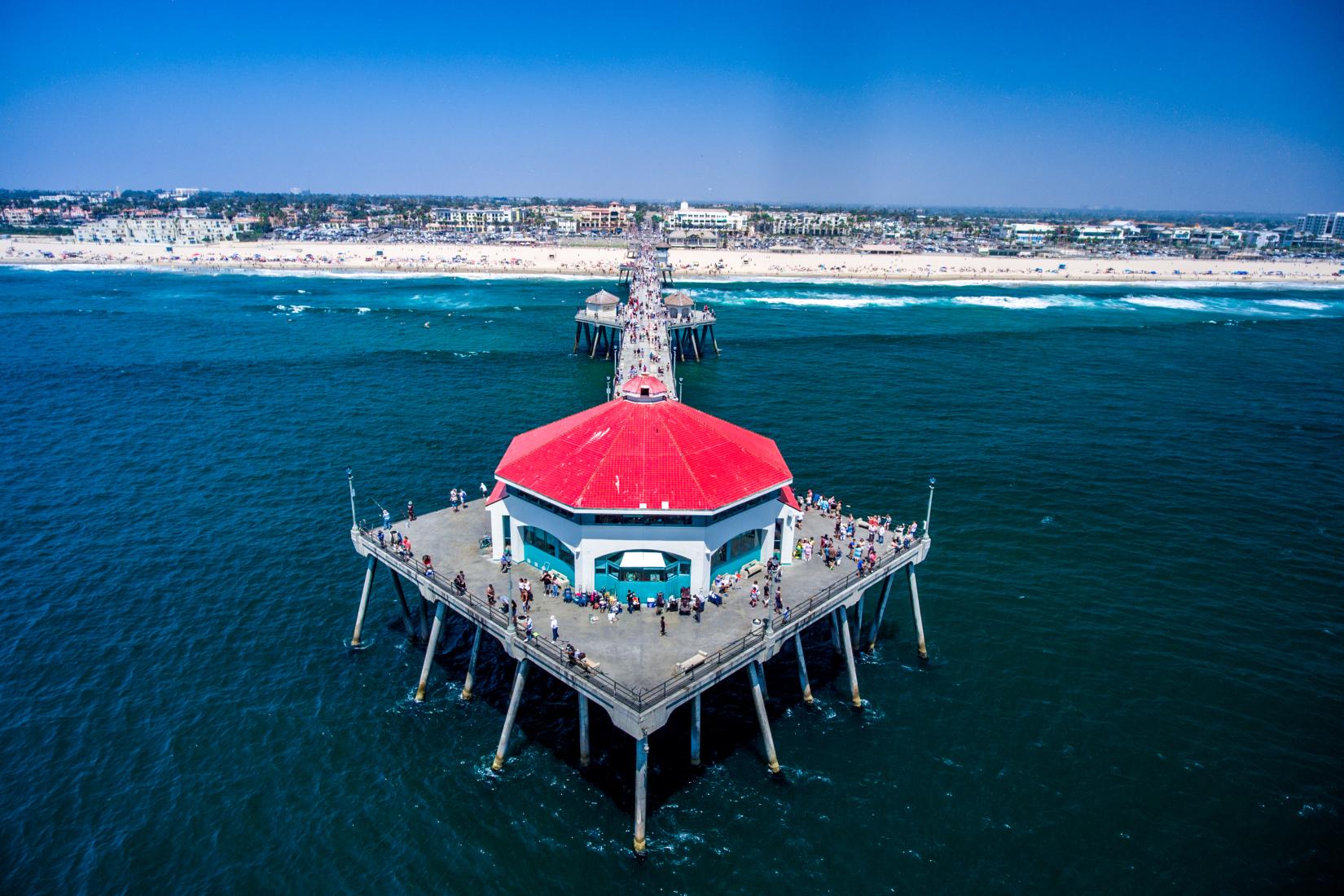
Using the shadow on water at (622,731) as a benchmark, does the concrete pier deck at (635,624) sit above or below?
above

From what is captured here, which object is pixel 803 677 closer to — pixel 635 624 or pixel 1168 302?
pixel 635 624

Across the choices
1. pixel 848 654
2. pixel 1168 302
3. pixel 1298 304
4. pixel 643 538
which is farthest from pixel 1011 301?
pixel 643 538

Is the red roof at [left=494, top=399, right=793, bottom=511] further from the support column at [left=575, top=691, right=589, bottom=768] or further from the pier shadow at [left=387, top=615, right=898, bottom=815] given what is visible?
the pier shadow at [left=387, top=615, right=898, bottom=815]

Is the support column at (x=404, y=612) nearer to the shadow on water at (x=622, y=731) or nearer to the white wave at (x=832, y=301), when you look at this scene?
the shadow on water at (x=622, y=731)

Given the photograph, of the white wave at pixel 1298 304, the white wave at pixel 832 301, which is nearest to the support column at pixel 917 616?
the white wave at pixel 832 301

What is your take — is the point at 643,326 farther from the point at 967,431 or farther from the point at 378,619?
the point at 378,619

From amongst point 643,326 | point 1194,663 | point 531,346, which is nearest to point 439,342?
point 531,346

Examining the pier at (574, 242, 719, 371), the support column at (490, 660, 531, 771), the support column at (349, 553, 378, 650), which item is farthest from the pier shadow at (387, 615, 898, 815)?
the pier at (574, 242, 719, 371)
